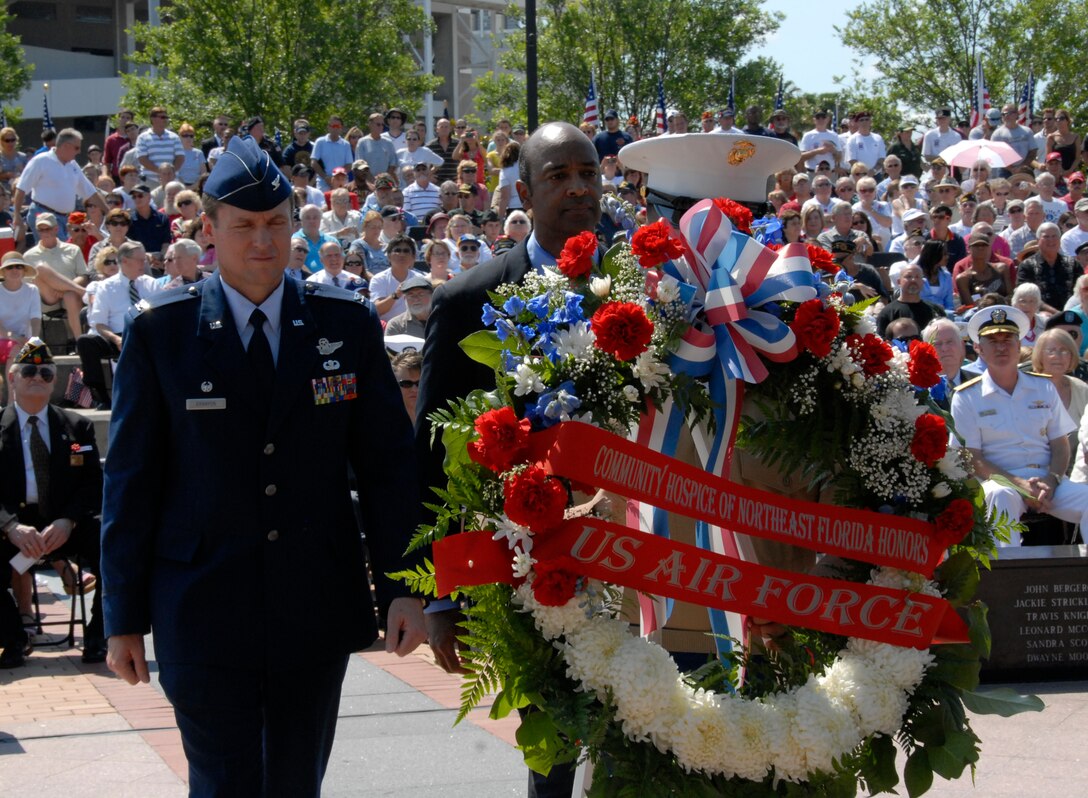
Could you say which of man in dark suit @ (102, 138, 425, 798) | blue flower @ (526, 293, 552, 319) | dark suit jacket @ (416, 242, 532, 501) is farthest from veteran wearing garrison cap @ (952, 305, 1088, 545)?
man in dark suit @ (102, 138, 425, 798)

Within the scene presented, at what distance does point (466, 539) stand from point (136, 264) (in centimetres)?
963

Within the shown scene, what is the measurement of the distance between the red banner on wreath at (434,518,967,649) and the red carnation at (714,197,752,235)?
854 millimetres

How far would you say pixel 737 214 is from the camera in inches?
142

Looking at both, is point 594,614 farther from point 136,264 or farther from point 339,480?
point 136,264

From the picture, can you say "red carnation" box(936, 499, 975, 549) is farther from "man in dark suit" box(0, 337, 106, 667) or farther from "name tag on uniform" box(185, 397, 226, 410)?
"man in dark suit" box(0, 337, 106, 667)

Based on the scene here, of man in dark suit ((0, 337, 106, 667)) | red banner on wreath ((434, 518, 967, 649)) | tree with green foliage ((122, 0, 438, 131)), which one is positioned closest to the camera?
red banner on wreath ((434, 518, 967, 649))

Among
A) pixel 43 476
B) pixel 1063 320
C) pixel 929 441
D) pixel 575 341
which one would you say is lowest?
pixel 43 476

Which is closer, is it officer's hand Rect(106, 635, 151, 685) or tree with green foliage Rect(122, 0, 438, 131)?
officer's hand Rect(106, 635, 151, 685)

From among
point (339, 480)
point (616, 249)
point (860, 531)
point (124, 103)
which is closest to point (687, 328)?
point (616, 249)

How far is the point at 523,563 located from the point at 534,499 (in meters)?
0.18

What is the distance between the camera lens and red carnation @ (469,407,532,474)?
3.29 m

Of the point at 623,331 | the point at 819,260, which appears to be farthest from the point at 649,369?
the point at 819,260

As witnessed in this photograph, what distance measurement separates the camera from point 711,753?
3221 millimetres

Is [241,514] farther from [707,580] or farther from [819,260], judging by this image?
[819,260]
